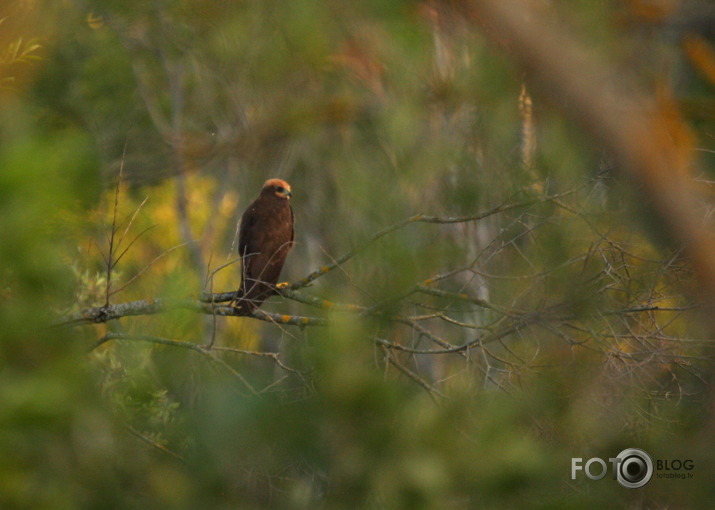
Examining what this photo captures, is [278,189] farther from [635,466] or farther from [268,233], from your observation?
[635,466]

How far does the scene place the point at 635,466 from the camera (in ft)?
8.52

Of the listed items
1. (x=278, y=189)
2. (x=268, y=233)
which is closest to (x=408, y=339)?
(x=268, y=233)

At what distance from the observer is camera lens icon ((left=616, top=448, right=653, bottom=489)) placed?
8.07 ft

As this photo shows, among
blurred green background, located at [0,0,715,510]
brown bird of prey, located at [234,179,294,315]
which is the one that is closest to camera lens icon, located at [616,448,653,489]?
blurred green background, located at [0,0,715,510]

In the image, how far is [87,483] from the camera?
147 centimetres

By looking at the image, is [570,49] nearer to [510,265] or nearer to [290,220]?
[510,265]

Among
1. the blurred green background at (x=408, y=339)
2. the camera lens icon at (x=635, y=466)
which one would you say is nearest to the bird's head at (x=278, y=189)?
the blurred green background at (x=408, y=339)

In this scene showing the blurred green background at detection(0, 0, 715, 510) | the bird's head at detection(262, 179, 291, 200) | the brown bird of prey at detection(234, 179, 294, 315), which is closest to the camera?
the blurred green background at detection(0, 0, 715, 510)

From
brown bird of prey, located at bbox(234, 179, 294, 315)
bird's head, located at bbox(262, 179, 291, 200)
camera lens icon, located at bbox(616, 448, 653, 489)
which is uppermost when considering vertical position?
camera lens icon, located at bbox(616, 448, 653, 489)

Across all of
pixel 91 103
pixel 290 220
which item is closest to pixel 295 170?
pixel 91 103

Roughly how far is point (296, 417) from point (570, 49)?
88 cm

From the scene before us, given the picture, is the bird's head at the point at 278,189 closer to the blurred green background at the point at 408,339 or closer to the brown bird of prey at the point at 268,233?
the brown bird of prey at the point at 268,233

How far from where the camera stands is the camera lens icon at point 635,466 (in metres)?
2.46

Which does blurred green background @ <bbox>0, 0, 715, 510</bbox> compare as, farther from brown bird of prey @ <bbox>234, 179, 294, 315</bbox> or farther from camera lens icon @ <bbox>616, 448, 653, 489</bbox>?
brown bird of prey @ <bbox>234, 179, 294, 315</bbox>
